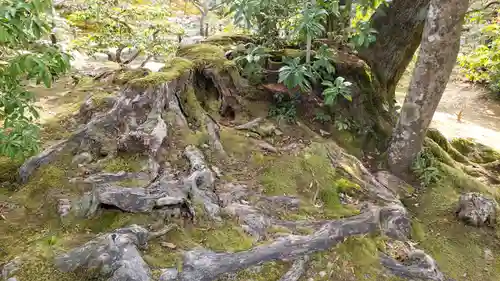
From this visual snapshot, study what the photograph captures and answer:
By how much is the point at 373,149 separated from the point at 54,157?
4.31 metres

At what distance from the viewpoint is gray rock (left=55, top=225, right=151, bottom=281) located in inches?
116

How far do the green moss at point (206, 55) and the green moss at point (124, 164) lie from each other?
1.89 m

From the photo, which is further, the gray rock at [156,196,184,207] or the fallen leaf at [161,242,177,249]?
the gray rock at [156,196,184,207]

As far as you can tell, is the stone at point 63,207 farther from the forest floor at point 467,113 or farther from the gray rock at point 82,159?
the forest floor at point 467,113

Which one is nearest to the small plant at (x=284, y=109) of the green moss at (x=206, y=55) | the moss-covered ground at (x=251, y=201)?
the moss-covered ground at (x=251, y=201)

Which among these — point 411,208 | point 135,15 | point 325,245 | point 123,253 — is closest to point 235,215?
point 325,245

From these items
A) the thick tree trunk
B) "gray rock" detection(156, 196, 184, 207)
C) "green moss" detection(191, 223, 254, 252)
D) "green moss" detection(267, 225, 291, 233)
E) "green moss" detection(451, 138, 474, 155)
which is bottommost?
"green moss" detection(451, 138, 474, 155)

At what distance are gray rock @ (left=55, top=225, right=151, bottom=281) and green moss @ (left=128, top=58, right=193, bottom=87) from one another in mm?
2241

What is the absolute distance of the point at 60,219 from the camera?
3648 millimetres

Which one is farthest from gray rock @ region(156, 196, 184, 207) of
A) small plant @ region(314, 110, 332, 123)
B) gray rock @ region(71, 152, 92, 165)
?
small plant @ region(314, 110, 332, 123)

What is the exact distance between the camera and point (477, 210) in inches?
190

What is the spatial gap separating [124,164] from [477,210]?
4216 millimetres

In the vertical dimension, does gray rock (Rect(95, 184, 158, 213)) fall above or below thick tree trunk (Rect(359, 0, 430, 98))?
below

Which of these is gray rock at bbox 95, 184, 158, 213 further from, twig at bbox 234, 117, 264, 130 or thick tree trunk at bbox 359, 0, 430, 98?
thick tree trunk at bbox 359, 0, 430, 98
